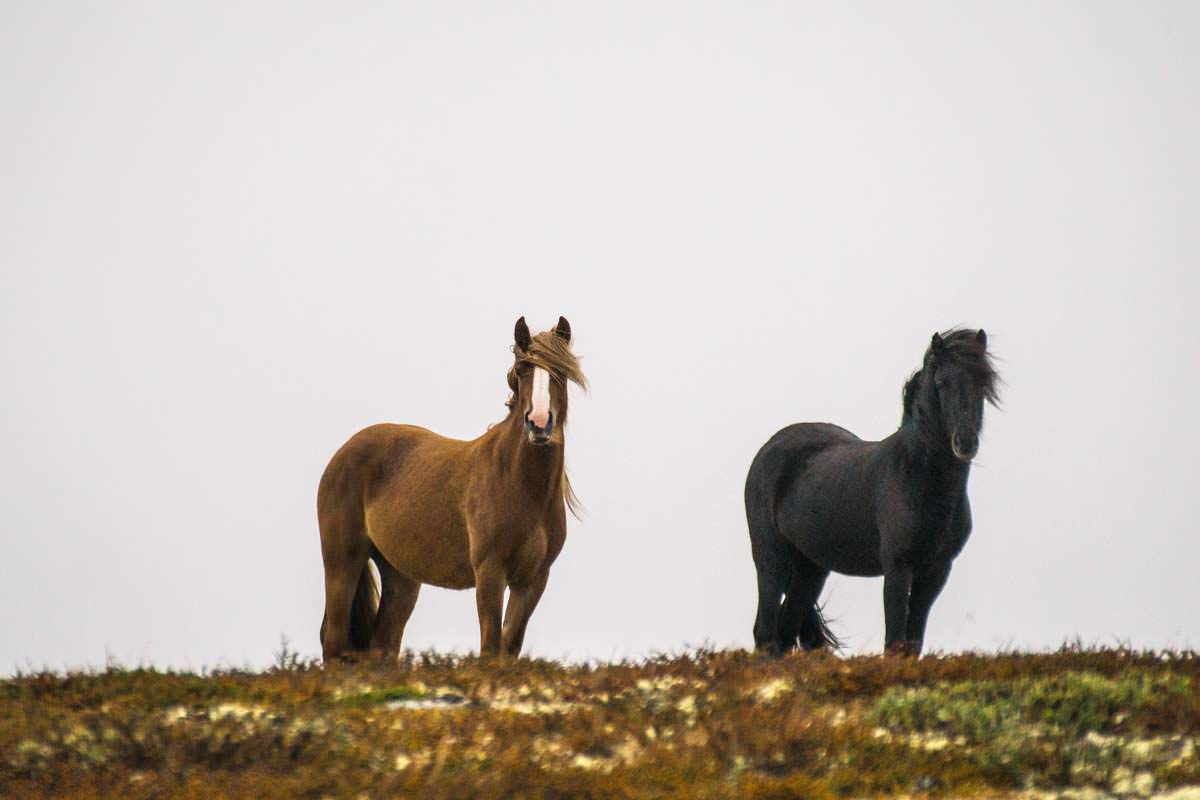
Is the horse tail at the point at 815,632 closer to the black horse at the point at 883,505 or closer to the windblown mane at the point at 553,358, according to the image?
the black horse at the point at 883,505

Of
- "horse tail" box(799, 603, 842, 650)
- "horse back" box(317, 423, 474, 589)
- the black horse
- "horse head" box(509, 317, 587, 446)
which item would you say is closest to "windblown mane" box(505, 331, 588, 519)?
"horse head" box(509, 317, 587, 446)

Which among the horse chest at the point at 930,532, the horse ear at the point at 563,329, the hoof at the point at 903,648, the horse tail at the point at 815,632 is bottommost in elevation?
the hoof at the point at 903,648

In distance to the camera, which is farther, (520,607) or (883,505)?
(883,505)

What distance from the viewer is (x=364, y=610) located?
15320 millimetres

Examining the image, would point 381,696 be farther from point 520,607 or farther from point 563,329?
point 563,329

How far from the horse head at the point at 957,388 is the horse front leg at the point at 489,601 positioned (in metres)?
3.65

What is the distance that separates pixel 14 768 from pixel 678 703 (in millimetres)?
3613

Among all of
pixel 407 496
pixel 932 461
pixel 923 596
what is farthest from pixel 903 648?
pixel 407 496

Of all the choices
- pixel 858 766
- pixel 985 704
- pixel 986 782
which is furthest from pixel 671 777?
pixel 985 704

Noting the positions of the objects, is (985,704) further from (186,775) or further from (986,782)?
(186,775)

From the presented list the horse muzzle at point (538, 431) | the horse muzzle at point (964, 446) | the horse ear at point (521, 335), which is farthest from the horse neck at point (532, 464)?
the horse muzzle at point (964, 446)

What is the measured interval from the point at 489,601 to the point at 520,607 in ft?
1.11

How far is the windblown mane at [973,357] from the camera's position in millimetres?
13164

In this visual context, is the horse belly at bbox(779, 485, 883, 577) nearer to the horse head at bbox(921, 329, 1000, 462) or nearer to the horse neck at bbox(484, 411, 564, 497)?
the horse head at bbox(921, 329, 1000, 462)
